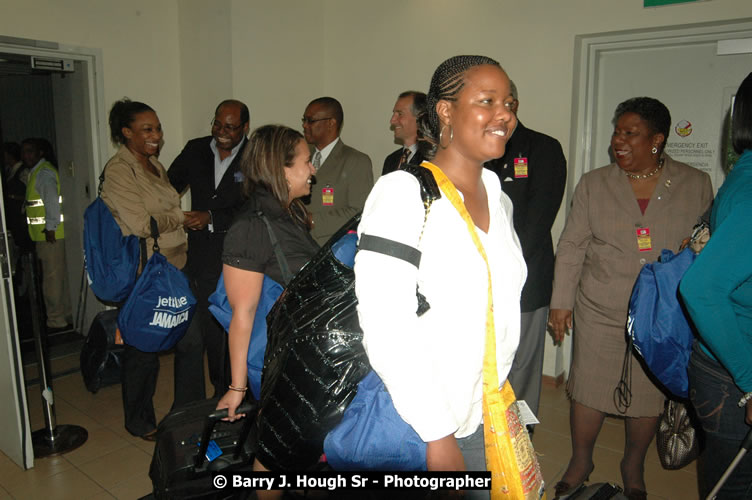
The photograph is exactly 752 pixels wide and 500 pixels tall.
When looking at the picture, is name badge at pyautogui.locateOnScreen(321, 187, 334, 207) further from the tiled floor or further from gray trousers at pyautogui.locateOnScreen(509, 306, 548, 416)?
the tiled floor

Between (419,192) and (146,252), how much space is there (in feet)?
7.52

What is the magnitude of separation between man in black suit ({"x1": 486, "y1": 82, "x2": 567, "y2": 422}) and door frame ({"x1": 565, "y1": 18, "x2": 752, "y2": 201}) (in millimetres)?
865

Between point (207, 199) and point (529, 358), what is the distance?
233 centimetres

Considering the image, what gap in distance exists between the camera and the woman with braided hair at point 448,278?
1143 millimetres

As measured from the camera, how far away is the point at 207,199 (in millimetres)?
3660

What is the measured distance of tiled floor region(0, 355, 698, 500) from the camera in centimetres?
279

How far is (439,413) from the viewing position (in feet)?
3.78

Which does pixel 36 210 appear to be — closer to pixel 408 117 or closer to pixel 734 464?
pixel 408 117

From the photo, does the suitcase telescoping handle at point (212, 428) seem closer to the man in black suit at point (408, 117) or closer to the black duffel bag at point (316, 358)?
the black duffel bag at point (316, 358)

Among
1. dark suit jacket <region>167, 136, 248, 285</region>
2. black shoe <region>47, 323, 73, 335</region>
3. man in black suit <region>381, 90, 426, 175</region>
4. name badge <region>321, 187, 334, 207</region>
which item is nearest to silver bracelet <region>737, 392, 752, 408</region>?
man in black suit <region>381, 90, 426, 175</region>

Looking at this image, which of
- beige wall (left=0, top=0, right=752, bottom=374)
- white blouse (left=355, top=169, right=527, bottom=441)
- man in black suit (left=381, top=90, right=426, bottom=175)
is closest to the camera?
white blouse (left=355, top=169, right=527, bottom=441)

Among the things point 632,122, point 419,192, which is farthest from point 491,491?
point 632,122

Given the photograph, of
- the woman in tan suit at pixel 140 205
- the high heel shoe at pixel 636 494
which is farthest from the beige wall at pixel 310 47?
the high heel shoe at pixel 636 494

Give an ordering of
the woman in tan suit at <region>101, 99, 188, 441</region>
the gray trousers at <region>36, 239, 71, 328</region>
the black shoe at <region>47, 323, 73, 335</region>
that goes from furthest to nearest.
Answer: the black shoe at <region>47, 323, 73, 335</region> < the gray trousers at <region>36, 239, 71, 328</region> < the woman in tan suit at <region>101, 99, 188, 441</region>
